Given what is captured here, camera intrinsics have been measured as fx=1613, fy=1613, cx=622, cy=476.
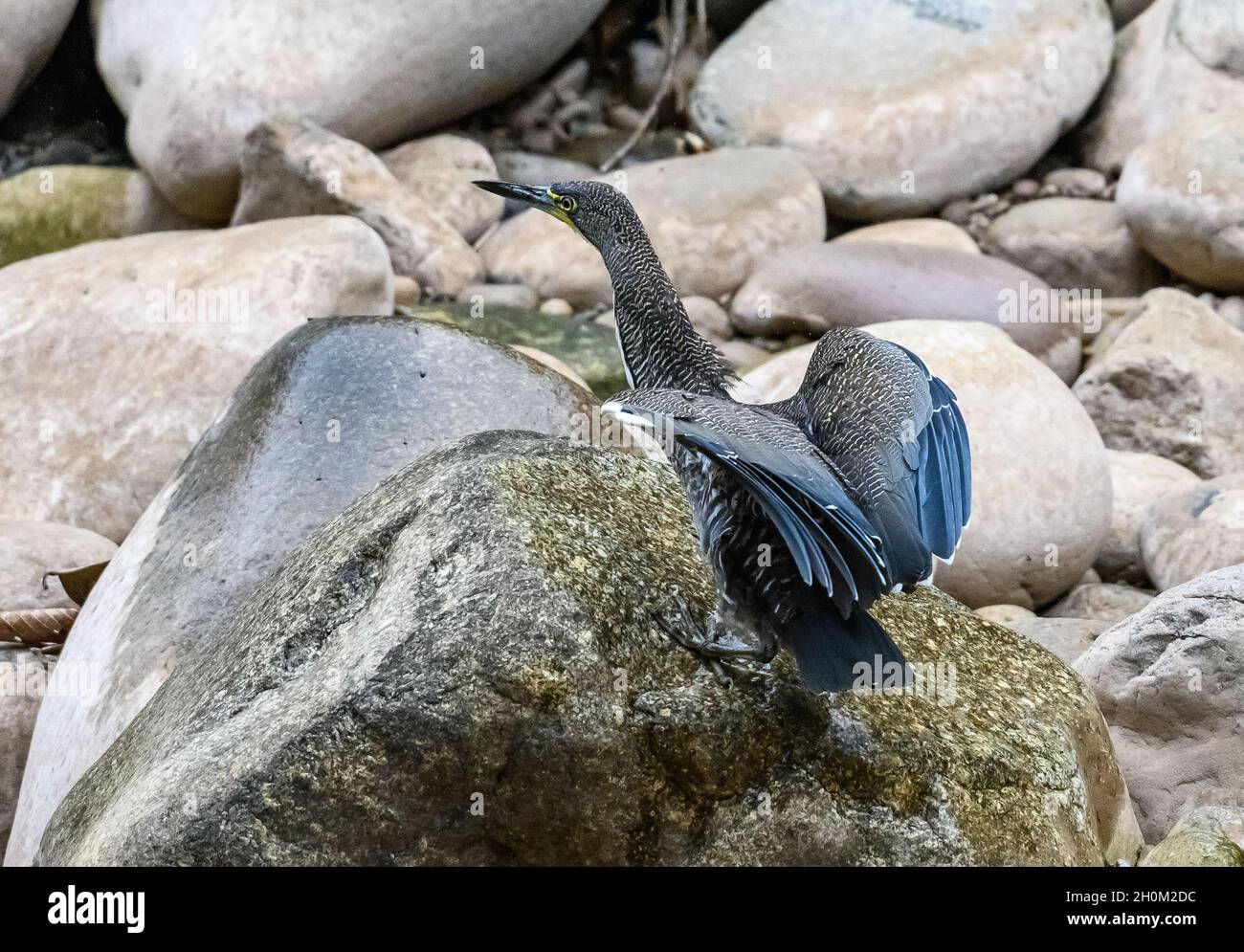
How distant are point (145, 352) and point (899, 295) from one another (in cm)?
383

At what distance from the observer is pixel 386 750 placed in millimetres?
3174

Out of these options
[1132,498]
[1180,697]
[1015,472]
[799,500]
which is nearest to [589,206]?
[799,500]

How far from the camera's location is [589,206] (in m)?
4.50

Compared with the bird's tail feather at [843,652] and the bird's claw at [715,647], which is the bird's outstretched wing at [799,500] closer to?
the bird's tail feather at [843,652]

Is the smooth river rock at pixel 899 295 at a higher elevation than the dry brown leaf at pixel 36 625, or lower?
lower

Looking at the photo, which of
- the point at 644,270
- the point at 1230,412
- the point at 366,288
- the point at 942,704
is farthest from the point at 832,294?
the point at 942,704

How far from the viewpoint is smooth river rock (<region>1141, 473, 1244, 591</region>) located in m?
6.06

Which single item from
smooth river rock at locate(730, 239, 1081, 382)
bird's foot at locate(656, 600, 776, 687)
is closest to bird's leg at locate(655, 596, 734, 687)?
bird's foot at locate(656, 600, 776, 687)

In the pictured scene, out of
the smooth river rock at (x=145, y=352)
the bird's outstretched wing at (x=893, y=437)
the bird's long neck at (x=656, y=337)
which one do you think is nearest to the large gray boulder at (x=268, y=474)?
the bird's long neck at (x=656, y=337)

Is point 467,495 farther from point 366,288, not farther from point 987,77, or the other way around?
point 987,77

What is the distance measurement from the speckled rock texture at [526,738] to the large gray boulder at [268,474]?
75 cm

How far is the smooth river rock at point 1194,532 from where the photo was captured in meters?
6.06

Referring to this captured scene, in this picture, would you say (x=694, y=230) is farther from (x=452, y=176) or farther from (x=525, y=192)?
(x=525, y=192)
